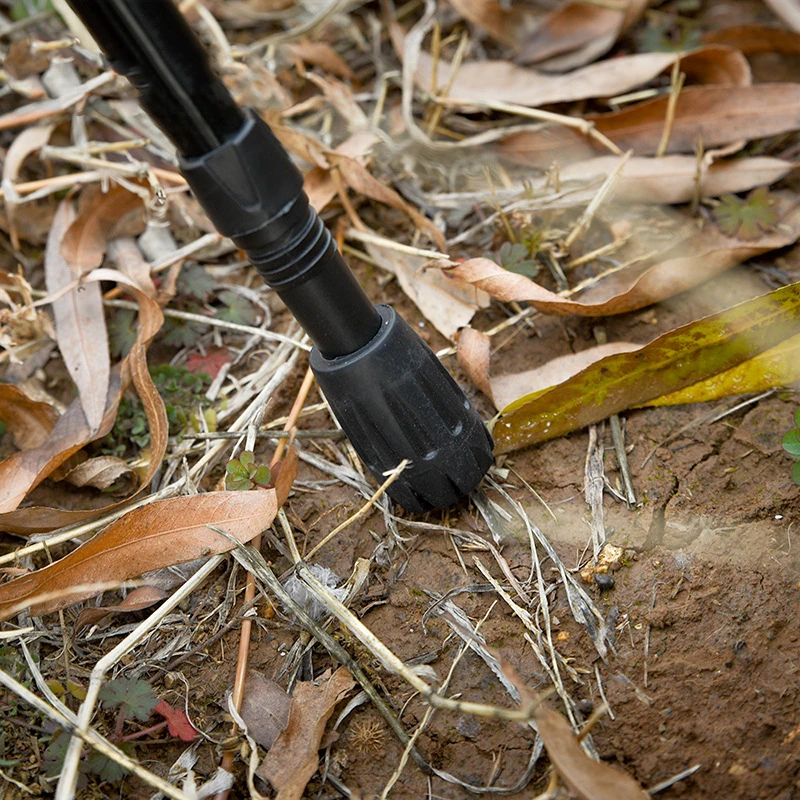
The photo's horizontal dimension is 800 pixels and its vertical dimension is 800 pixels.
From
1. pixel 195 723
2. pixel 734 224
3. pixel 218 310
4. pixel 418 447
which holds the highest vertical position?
pixel 218 310

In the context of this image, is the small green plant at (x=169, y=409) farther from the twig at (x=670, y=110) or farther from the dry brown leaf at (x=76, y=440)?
the twig at (x=670, y=110)

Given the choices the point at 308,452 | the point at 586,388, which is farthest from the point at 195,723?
the point at 586,388

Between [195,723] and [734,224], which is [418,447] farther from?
[734,224]

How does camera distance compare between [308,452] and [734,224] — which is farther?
[734,224]

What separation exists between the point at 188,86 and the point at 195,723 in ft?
3.19

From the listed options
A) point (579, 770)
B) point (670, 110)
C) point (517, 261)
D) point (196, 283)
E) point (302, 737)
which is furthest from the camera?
point (670, 110)

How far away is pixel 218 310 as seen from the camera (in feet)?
6.03

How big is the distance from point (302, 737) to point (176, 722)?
0.21m

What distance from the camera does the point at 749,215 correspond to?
69.6 inches

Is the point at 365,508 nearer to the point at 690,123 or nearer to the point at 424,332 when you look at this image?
the point at 424,332

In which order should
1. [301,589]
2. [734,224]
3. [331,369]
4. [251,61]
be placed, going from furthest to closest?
1. [251,61]
2. [734,224]
3. [301,589]
4. [331,369]

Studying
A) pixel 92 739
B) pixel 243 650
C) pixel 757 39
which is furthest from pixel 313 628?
pixel 757 39

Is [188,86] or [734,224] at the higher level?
[188,86]

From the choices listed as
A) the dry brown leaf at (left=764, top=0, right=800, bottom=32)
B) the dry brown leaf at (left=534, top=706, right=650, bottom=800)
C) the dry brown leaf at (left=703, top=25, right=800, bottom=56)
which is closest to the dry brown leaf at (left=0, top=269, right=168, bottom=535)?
the dry brown leaf at (left=534, top=706, right=650, bottom=800)
